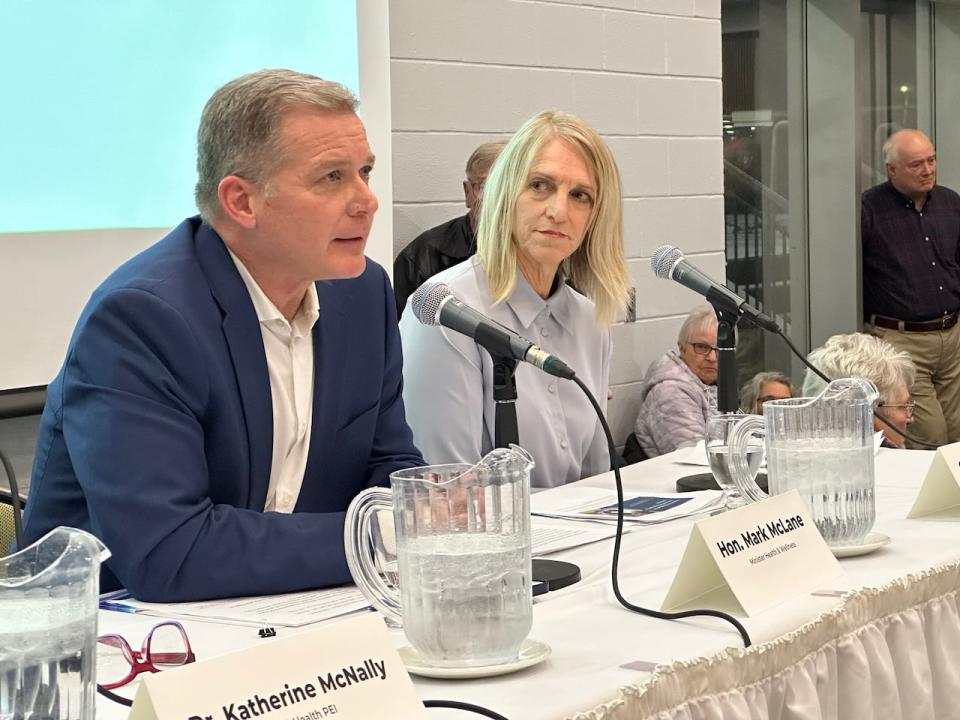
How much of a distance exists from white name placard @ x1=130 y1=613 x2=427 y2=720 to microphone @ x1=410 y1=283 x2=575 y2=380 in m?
0.55

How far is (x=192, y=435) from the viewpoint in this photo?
1461 millimetres

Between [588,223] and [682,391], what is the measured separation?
1585 millimetres

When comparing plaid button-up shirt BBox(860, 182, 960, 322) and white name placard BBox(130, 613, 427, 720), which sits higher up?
plaid button-up shirt BBox(860, 182, 960, 322)

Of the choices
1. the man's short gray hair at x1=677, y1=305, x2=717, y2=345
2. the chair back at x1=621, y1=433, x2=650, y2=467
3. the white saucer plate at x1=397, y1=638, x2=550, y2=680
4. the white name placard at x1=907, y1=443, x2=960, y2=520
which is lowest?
the chair back at x1=621, y1=433, x2=650, y2=467

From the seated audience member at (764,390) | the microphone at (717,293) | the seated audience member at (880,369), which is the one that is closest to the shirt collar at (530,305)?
the microphone at (717,293)

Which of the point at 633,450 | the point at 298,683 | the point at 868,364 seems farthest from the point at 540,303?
the point at 633,450

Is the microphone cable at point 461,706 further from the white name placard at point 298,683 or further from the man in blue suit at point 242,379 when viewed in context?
the man in blue suit at point 242,379

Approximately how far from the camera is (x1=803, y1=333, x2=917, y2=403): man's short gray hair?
3273 millimetres

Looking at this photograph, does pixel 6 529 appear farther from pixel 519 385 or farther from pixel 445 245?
pixel 445 245

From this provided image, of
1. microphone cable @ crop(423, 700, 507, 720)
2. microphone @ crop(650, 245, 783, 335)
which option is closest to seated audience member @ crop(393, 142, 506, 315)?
microphone @ crop(650, 245, 783, 335)

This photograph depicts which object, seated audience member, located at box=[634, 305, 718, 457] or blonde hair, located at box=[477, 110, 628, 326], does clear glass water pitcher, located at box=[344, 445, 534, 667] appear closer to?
blonde hair, located at box=[477, 110, 628, 326]

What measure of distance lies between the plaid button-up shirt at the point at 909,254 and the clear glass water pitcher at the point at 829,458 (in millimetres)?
4415

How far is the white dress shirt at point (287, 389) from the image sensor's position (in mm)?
1644

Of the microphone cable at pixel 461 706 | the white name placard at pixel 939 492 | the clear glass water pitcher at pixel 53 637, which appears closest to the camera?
the clear glass water pitcher at pixel 53 637
